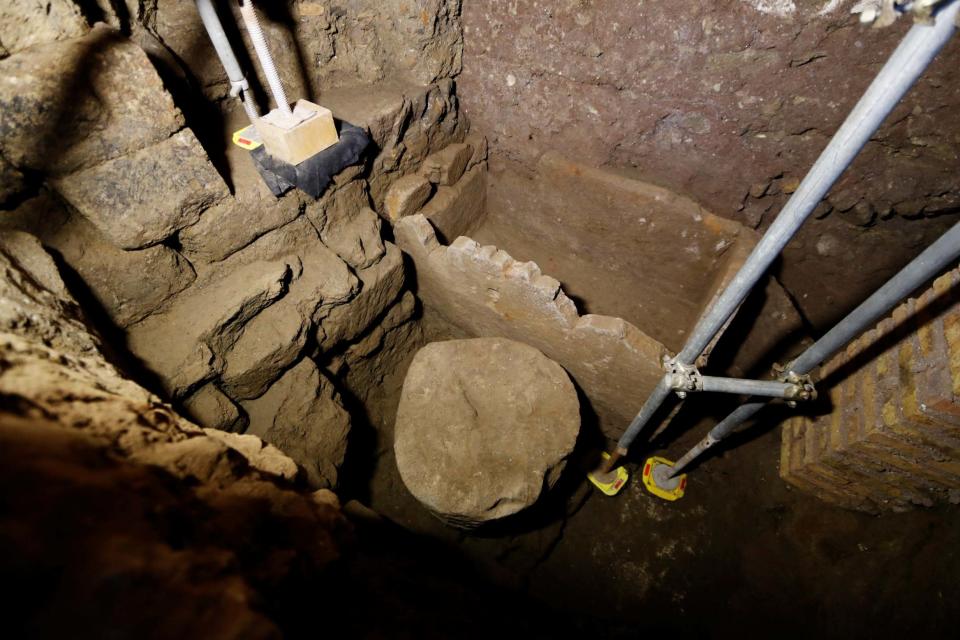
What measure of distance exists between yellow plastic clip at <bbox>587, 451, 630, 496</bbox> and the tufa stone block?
2.77m

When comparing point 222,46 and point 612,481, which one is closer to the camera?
point 222,46

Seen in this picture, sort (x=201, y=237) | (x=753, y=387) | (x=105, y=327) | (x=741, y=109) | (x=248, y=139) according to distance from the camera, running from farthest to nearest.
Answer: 1. (x=741, y=109)
2. (x=248, y=139)
3. (x=201, y=237)
4. (x=105, y=327)
5. (x=753, y=387)

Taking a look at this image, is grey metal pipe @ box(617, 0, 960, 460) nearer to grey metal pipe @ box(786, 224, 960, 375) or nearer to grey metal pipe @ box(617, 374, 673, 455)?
grey metal pipe @ box(786, 224, 960, 375)

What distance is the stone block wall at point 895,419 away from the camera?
190 centimetres

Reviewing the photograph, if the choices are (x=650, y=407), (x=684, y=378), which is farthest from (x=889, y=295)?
(x=650, y=407)

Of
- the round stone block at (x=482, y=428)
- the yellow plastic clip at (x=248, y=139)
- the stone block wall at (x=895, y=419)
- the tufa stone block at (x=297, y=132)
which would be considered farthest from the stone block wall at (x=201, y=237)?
the stone block wall at (x=895, y=419)

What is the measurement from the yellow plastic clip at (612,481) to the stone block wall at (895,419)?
103cm

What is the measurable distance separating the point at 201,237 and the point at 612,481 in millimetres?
2956

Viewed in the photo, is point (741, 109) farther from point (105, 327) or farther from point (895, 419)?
point (105, 327)

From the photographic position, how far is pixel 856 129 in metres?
0.98

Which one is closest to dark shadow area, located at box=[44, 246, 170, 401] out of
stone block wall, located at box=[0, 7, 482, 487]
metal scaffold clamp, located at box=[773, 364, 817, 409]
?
stone block wall, located at box=[0, 7, 482, 487]

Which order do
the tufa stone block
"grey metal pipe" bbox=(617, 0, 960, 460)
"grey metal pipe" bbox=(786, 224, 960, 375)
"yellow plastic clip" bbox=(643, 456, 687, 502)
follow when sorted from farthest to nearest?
"yellow plastic clip" bbox=(643, 456, 687, 502)
the tufa stone block
"grey metal pipe" bbox=(786, 224, 960, 375)
"grey metal pipe" bbox=(617, 0, 960, 460)

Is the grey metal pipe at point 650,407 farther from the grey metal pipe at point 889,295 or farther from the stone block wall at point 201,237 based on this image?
the stone block wall at point 201,237

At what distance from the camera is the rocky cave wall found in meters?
2.32
